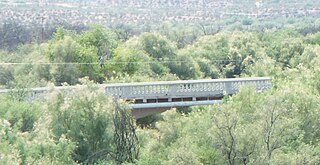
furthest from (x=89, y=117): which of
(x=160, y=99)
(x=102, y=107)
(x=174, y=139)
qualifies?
(x=160, y=99)

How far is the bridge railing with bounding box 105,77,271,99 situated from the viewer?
27959 millimetres

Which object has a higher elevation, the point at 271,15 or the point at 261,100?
the point at 261,100

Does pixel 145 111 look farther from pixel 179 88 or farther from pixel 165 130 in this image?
pixel 165 130

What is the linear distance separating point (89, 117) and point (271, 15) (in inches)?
3908

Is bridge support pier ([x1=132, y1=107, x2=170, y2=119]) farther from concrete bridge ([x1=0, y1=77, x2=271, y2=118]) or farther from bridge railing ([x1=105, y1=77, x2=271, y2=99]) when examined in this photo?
bridge railing ([x1=105, y1=77, x2=271, y2=99])

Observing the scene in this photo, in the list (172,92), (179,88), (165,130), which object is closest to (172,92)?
(172,92)

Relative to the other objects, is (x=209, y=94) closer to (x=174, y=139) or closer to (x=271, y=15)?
(x=174, y=139)

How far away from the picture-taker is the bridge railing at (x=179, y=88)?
28.0 metres

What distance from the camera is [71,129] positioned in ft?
67.6

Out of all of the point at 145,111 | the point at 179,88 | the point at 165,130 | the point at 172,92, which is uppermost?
the point at 165,130

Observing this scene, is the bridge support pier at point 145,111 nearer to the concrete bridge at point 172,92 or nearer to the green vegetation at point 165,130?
the concrete bridge at point 172,92

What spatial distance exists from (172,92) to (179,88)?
0.32 metres

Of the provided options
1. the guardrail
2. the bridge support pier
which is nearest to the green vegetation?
the bridge support pier

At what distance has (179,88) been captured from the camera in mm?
28812
